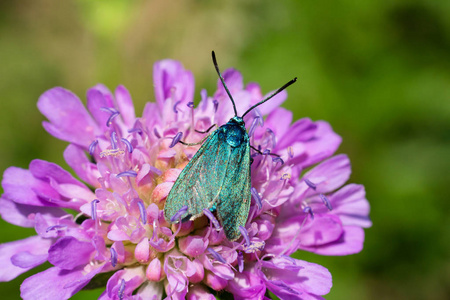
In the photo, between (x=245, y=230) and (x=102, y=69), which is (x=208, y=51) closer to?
(x=102, y=69)

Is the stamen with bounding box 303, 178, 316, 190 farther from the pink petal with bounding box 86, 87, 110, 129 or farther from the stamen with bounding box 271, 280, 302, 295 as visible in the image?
the pink petal with bounding box 86, 87, 110, 129

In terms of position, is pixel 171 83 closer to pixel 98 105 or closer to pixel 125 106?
pixel 125 106

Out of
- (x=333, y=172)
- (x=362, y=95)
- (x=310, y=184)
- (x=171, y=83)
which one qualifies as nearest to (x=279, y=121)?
(x=333, y=172)

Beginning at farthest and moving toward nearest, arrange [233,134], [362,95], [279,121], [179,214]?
[362,95]
[279,121]
[233,134]
[179,214]

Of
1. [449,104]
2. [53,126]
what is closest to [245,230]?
[53,126]

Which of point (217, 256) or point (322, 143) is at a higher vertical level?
point (322, 143)

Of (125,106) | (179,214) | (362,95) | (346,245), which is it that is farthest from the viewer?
(362,95)

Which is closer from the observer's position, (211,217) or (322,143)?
(211,217)

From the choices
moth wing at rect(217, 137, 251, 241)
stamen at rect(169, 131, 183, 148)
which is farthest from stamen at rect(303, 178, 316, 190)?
stamen at rect(169, 131, 183, 148)
